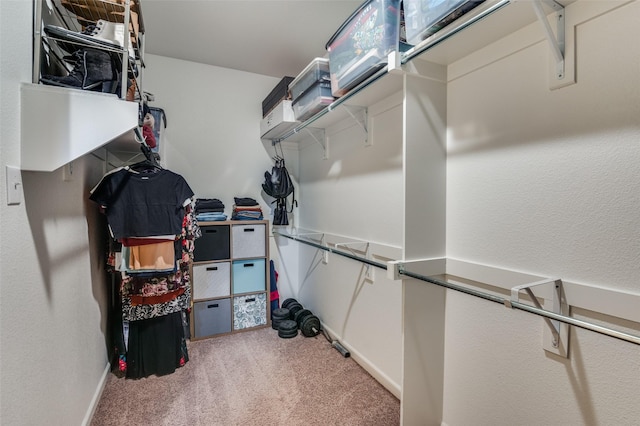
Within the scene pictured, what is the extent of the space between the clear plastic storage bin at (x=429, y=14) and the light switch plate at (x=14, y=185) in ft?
5.34

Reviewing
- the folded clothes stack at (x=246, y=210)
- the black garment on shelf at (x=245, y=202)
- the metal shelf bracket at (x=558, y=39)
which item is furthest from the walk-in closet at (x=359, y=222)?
the black garment on shelf at (x=245, y=202)

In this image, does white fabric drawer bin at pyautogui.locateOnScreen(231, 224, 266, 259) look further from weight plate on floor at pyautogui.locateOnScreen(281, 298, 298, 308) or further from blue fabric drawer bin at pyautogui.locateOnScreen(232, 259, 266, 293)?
weight plate on floor at pyautogui.locateOnScreen(281, 298, 298, 308)

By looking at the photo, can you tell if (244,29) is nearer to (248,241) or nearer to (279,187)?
(279,187)

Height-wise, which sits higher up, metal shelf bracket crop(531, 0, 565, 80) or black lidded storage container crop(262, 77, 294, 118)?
black lidded storage container crop(262, 77, 294, 118)

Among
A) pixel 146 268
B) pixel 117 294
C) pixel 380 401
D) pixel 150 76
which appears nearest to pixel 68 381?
pixel 146 268

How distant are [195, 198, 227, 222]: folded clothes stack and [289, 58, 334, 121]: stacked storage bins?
3.93 ft

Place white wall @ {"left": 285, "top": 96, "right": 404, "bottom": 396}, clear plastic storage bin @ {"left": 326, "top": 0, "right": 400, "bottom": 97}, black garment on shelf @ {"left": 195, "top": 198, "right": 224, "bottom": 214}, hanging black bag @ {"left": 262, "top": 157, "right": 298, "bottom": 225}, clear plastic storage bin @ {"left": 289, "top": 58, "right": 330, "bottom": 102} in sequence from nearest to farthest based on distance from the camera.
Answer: clear plastic storage bin @ {"left": 326, "top": 0, "right": 400, "bottom": 97}, white wall @ {"left": 285, "top": 96, "right": 404, "bottom": 396}, clear plastic storage bin @ {"left": 289, "top": 58, "right": 330, "bottom": 102}, black garment on shelf @ {"left": 195, "top": 198, "right": 224, "bottom": 214}, hanging black bag @ {"left": 262, "top": 157, "right": 298, "bottom": 225}

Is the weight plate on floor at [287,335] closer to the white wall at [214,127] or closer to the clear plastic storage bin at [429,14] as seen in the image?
the white wall at [214,127]

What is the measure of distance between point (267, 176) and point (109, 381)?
2.19 m

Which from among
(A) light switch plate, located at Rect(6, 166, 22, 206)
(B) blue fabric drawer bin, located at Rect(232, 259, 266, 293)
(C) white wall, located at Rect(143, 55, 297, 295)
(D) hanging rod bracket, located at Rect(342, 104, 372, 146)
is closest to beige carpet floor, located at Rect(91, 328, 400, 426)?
(B) blue fabric drawer bin, located at Rect(232, 259, 266, 293)

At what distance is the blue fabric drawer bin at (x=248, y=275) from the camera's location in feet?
9.93

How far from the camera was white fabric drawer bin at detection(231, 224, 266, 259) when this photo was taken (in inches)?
119

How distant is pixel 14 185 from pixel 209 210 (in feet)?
6.46

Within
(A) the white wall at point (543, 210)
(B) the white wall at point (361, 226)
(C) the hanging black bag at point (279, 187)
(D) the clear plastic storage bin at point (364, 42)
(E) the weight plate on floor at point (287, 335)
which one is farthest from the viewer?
(C) the hanging black bag at point (279, 187)
